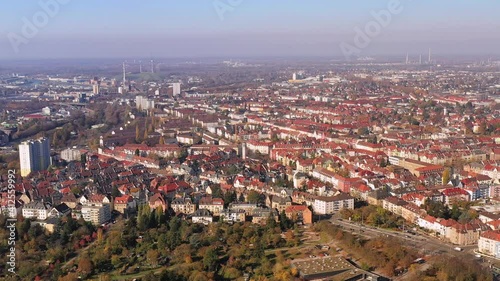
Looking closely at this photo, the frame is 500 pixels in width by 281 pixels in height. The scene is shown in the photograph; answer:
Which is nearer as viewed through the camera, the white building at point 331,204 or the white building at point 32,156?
the white building at point 331,204

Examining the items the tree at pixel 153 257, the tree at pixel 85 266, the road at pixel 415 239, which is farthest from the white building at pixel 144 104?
the tree at pixel 85 266

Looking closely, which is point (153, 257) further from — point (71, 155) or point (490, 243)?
point (71, 155)

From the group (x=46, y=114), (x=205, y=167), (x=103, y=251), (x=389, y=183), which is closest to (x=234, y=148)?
(x=205, y=167)

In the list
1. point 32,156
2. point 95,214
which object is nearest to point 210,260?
point 95,214

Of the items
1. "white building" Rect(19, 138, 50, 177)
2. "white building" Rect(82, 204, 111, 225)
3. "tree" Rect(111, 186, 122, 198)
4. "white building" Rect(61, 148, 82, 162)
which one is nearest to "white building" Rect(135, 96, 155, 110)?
"white building" Rect(61, 148, 82, 162)

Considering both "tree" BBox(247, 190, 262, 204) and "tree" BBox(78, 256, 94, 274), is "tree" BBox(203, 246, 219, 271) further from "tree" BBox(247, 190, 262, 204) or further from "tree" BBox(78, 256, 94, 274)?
"tree" BBox(247, 190, 262, 204)

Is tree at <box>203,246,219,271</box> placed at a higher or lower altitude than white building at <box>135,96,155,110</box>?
lower

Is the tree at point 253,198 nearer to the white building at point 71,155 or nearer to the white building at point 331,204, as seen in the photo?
the white building at point 331,204

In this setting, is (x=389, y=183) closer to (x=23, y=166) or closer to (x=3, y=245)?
(x=3, y=245)
